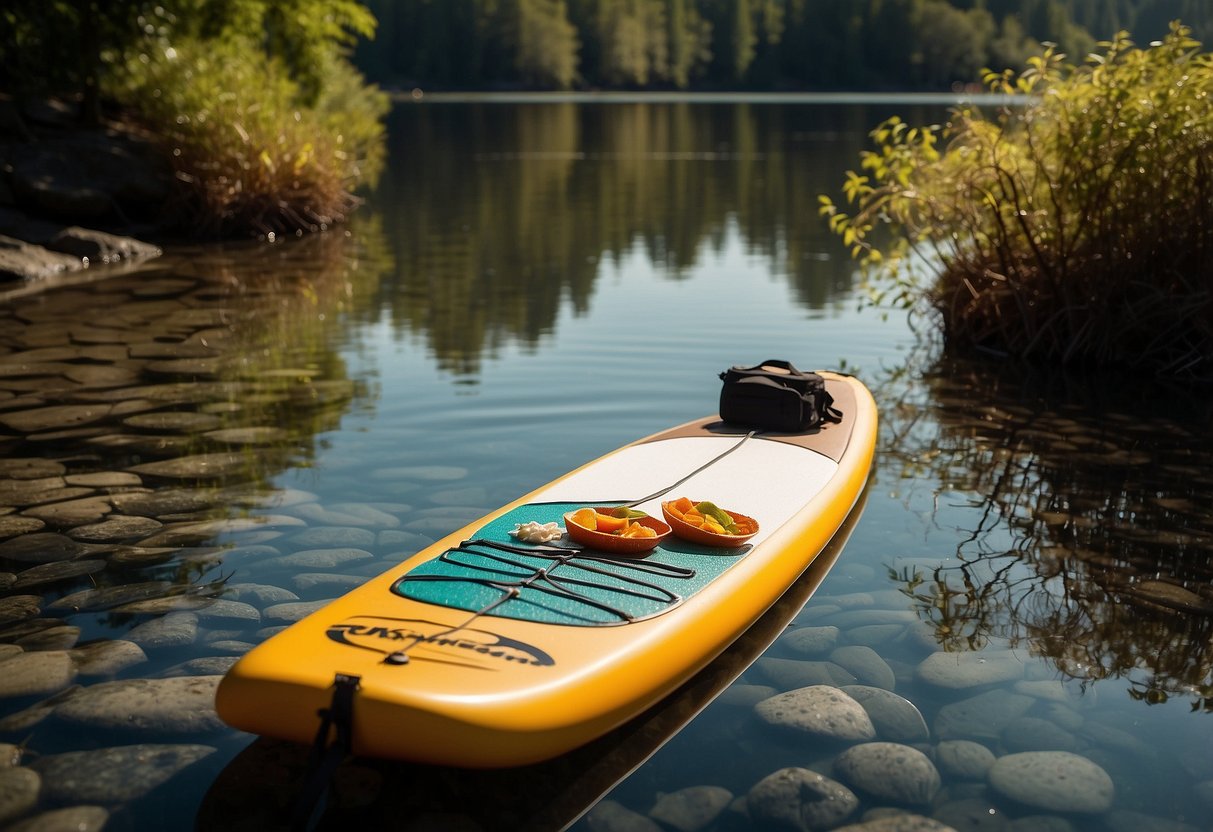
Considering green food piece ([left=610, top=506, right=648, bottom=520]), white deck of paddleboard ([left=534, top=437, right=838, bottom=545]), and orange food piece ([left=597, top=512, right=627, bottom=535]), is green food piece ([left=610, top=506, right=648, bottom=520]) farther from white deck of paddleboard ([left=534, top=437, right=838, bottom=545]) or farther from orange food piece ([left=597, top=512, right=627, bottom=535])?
white deck of paddleboard ([left=534, top=437, right=838, bottom=545])

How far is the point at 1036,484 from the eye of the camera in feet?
19.4

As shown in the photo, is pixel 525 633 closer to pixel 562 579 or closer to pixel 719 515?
pixel 562 579

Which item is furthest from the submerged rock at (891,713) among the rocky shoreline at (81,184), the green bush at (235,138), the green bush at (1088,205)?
the green bush at (235,138)

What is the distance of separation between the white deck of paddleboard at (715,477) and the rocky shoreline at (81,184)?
948 centimetres

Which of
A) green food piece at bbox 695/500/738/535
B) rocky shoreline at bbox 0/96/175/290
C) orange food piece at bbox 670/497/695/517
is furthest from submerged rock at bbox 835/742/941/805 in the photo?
rocky shoreline at bbox 0/96/175/290

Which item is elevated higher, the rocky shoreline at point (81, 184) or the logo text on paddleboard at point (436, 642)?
the rocky shoreline at point (81, 184)

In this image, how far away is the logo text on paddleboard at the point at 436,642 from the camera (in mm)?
3074

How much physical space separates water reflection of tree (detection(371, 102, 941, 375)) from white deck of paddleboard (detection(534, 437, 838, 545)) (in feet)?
11.0

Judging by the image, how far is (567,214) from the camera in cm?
1731

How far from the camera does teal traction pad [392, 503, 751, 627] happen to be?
11.2ft

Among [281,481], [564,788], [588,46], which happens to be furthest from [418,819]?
[588,46]

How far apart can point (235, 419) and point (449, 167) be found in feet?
61.3

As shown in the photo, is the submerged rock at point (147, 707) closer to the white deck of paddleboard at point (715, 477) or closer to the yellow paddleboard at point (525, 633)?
the yellow paddleboard at point (525, 633)

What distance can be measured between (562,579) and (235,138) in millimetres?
11189
